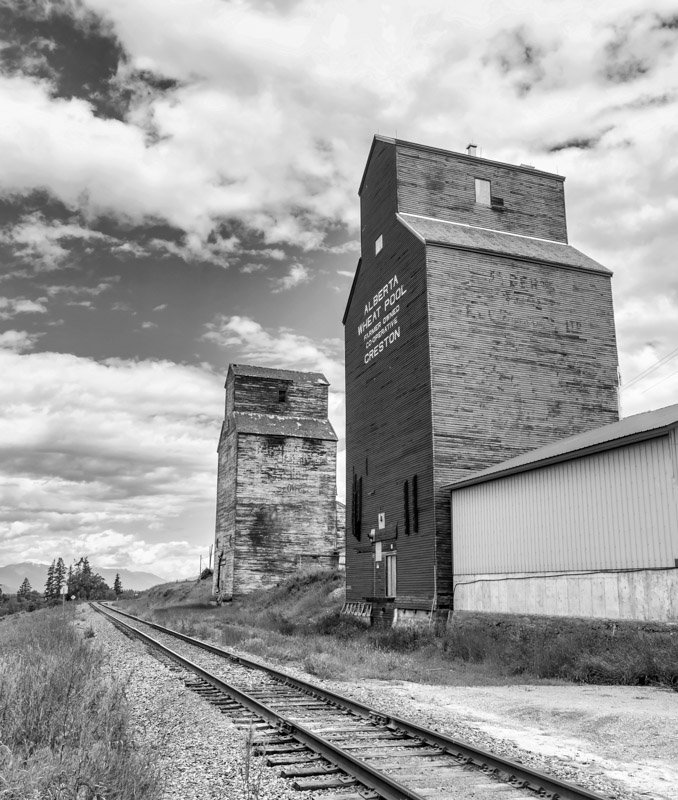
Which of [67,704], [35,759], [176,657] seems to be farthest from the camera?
[176,657]

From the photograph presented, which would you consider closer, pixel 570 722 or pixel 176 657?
pixel 570 722

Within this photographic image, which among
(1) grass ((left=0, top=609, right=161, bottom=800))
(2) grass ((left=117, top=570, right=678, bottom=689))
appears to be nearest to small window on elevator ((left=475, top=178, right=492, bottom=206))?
(2) grass ((left=117, top=570, right=678, bottom=689))

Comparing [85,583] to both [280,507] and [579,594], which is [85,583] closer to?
[280,507]

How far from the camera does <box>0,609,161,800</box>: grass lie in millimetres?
5168

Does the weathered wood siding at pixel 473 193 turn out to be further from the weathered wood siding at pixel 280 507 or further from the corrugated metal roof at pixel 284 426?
the weathered wood siding at pixel 280 507

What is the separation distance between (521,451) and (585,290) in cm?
695

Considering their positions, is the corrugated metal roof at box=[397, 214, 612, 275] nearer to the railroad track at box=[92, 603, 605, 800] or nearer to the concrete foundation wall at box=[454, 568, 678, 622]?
the concrete foundation wall at box=[454, 568, 678, 622]

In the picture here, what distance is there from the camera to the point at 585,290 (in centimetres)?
2714

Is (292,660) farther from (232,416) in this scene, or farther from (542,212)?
(232,416)

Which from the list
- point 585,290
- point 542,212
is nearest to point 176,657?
point 585,290

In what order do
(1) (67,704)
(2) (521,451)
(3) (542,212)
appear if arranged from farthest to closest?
(3) (542,212) < (2) (521,451) < (1) (67,704)

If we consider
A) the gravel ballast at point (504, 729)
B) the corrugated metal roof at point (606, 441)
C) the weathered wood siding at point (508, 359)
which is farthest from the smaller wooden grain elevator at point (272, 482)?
the gravel ballast at point (504, 729)

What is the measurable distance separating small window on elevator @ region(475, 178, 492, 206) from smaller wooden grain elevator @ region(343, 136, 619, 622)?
56mm

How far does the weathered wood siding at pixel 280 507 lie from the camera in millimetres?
41688
